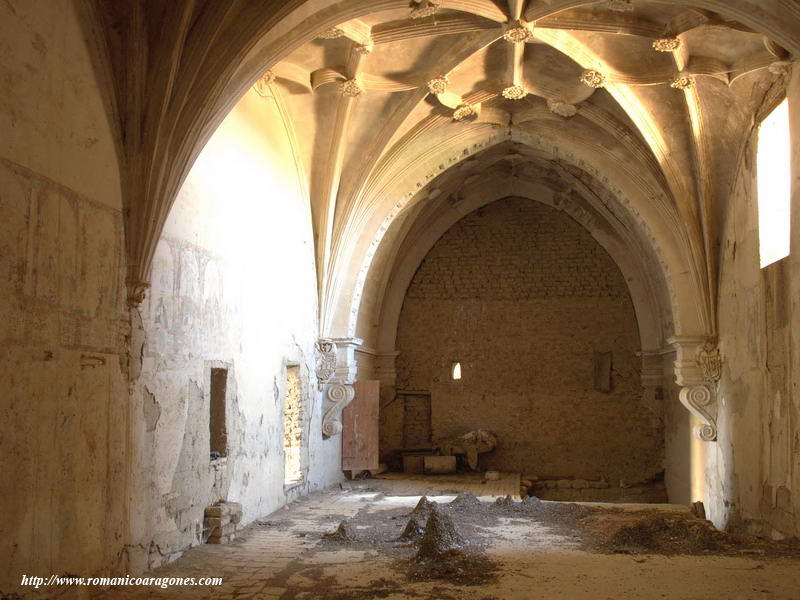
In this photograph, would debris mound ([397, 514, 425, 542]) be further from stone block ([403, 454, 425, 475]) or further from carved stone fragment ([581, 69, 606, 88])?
stone block ([403, 454, 425, 475])

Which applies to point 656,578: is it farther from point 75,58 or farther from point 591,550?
point 75,58

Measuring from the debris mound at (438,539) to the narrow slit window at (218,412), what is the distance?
222 centimetres

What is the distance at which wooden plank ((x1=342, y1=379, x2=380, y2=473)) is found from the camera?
11.9 metres

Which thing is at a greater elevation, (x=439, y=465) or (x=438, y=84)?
(x=438, y=84)

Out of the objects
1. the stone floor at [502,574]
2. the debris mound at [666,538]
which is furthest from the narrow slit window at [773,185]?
the stone floor at [502,574]

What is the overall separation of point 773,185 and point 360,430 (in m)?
6.86

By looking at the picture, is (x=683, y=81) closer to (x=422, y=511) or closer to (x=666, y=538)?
(x=666, y=538)

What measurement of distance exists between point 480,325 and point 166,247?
362 inches

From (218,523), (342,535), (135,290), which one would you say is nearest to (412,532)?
(342,535)

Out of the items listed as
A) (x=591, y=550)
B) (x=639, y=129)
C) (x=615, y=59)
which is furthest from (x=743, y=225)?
(x=591, y=550)

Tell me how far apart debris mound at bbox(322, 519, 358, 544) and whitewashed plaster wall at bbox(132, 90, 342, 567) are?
109 centimetres

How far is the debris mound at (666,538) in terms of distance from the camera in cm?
674

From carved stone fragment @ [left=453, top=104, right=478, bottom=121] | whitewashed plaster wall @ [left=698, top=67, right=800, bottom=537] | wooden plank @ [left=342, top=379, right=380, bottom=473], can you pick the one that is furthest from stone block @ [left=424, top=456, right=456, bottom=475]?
carved stone fragment @ [left=453, top=104, right=478, bottom=121]

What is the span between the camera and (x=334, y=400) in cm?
1100
